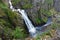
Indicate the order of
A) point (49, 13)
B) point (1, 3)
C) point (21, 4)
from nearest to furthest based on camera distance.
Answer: point (1, 3) → point (21, 4) → point (49, 13)

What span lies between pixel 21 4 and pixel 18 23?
3962mm

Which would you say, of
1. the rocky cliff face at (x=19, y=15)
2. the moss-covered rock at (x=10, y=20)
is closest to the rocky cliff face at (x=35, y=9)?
the rocky cliff face at (x=19, y=15)

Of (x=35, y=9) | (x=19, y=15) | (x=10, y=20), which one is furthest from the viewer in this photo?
(x=35, y=9)

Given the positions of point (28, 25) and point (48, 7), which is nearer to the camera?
point (28, 25)

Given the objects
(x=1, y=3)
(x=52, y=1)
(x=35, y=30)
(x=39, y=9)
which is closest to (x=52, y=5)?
(x=52, y=1)

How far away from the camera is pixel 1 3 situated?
15.8m

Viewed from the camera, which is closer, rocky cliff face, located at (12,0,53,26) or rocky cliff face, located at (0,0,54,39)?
rocky cliff face, located at (0,0,54,39)

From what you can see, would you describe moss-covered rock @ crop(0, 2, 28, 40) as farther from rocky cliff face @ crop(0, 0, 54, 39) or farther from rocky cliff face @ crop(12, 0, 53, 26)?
rocky cliff face @ crop(12, 0, 53, 26)

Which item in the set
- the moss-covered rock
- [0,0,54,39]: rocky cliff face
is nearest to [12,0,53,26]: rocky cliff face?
[0,0,54,39]: rocky cliff face

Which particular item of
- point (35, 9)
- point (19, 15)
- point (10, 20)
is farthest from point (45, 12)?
point (10, 20)

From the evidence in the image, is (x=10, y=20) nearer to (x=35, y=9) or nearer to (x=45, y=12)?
(x=35, y=9)

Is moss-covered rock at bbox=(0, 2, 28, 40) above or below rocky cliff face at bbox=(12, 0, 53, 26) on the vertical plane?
above

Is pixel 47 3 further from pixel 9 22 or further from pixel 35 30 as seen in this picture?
pixel 9 22

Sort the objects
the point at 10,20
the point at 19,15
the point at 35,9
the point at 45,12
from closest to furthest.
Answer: the point at 10,20
the point at 19,15
the point at 35,9
the point at 45,12
